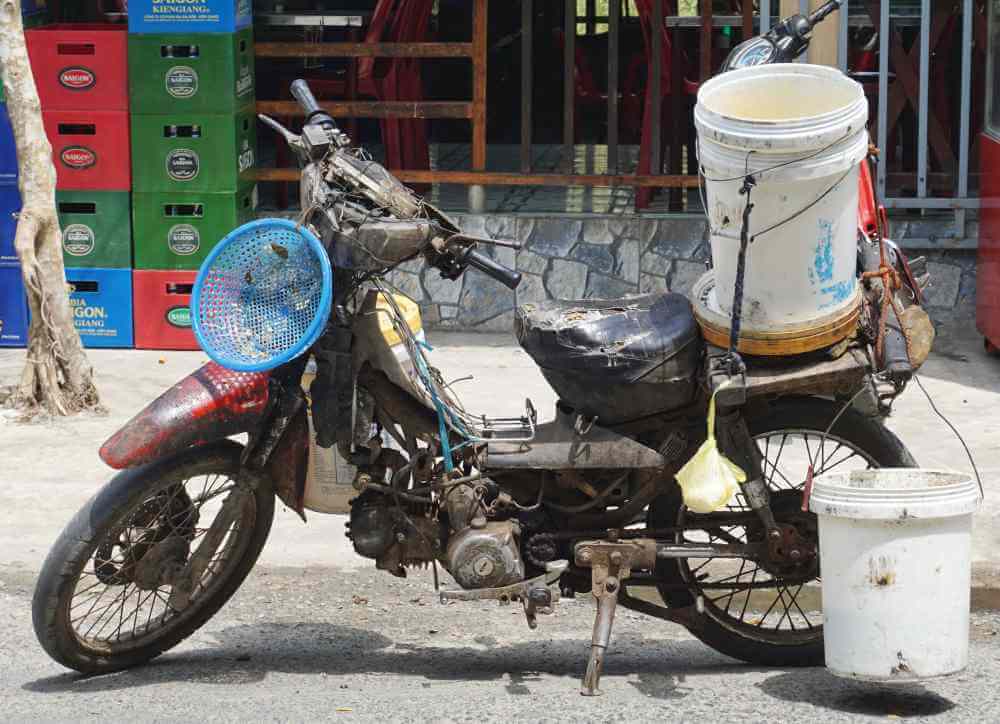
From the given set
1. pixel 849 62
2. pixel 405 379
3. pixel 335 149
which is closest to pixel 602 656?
pixel 405 379

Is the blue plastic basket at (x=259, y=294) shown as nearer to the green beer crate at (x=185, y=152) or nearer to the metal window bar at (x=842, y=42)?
the green beer crate at (x=185, y=152)

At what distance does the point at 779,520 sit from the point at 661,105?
17.8ft

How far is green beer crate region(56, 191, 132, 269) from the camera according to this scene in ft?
31.1

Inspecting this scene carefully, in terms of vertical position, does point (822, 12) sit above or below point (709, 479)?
above

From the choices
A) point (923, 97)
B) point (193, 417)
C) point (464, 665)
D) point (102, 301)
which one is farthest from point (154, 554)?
point (923, 97)

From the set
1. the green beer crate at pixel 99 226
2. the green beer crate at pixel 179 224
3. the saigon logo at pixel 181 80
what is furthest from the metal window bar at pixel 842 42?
the green beer crate at pixel 99 226

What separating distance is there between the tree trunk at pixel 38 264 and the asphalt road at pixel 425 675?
219 centimetres

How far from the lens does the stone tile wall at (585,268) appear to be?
9.52 meters

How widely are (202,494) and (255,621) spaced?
81 cm

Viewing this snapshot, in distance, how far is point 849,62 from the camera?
11062 millimetres

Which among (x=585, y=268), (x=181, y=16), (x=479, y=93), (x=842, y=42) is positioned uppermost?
(x=181, y=16)

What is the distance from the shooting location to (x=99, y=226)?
374 inches

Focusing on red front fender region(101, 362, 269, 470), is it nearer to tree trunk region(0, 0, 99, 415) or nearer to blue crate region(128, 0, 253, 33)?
tree trunk region(0, 0, 99, 415)

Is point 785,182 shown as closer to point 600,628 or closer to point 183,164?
point 600,628
